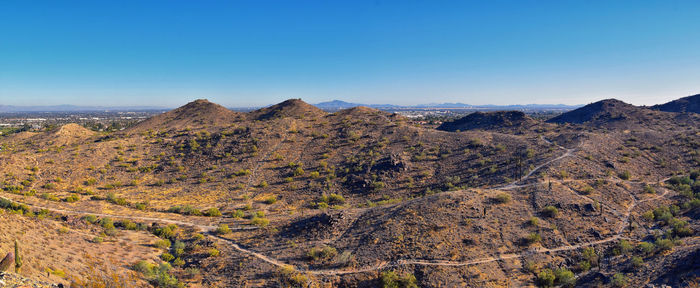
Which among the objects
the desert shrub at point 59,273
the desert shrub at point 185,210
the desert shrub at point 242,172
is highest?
the desert shrub at point 59,273

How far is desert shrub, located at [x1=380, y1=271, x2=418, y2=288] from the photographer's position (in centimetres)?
1421

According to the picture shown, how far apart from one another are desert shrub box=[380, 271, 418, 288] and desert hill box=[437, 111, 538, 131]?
55.2 meters

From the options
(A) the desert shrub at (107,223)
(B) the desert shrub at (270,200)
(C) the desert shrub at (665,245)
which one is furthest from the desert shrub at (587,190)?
(A) the desert shrub at (107,223)

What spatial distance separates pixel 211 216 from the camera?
81.3 feet

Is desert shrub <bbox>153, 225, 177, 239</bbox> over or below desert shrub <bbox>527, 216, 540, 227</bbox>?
below

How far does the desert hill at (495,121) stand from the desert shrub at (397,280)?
55215 mm

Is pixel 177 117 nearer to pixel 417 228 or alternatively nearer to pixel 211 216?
pixel 211 216

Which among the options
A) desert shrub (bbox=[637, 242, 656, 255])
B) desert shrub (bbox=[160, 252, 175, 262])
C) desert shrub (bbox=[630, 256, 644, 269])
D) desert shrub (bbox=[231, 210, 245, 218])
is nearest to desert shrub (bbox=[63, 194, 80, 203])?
desert shrub (bbox=[231, 210, 245, 218])

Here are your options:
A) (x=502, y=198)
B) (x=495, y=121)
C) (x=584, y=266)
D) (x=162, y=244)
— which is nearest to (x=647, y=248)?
(x=584, y=266)

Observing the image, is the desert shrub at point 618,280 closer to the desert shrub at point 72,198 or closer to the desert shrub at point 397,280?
the desert shrub at point 397,280

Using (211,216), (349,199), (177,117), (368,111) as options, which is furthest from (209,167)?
(177,117)

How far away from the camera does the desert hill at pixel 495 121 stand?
207 feet

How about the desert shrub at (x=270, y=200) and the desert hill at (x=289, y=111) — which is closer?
the desert shrub at (x=270, y=200)

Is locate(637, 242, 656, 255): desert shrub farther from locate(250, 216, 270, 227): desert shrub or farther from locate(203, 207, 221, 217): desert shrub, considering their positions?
locate(203, 207, 221, 217): desert shrub
